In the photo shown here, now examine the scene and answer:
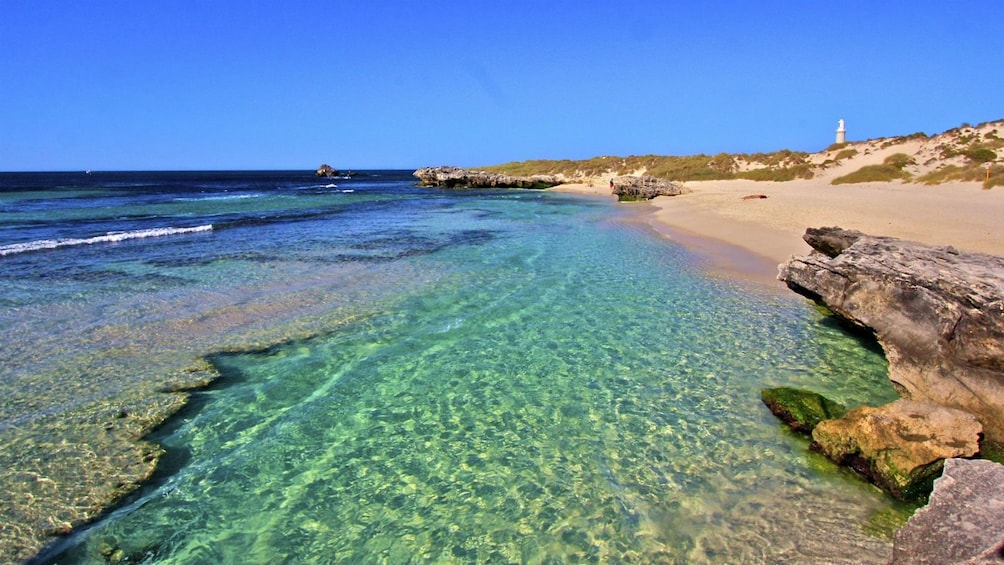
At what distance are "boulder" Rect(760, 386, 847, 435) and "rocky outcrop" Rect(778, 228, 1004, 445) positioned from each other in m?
0.90

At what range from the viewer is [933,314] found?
237 inches

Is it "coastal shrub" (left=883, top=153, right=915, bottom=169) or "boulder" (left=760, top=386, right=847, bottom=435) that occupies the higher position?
"coastal shrub" (left=883, top=153, right=915, bottom=169)

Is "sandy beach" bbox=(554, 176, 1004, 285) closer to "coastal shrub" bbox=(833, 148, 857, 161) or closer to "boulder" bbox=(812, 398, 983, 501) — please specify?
"boulder" bbox=(812, 398, 983, 501)

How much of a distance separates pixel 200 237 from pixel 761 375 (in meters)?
22.0

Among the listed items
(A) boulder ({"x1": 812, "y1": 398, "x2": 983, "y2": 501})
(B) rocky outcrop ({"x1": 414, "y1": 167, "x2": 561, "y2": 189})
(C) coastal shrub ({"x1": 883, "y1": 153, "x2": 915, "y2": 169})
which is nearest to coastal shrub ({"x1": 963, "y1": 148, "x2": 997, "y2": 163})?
→ (C) coastal shrub ({"x1": 883, "y1": 153, "x2": 915, "y2": 169})

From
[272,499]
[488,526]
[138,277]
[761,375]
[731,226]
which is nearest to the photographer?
[488,526]

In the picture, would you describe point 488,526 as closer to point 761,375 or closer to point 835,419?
point 835,419

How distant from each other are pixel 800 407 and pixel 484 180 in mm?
63876

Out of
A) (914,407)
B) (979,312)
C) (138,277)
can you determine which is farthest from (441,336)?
(138,277)

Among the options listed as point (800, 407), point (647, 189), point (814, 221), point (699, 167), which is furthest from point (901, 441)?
point (699, 167)

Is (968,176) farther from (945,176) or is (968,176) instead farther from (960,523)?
(960,523)

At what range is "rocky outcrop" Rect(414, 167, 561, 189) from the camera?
66.3 meters

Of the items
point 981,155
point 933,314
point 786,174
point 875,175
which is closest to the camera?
point 933,314

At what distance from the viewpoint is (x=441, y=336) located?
8.80m
